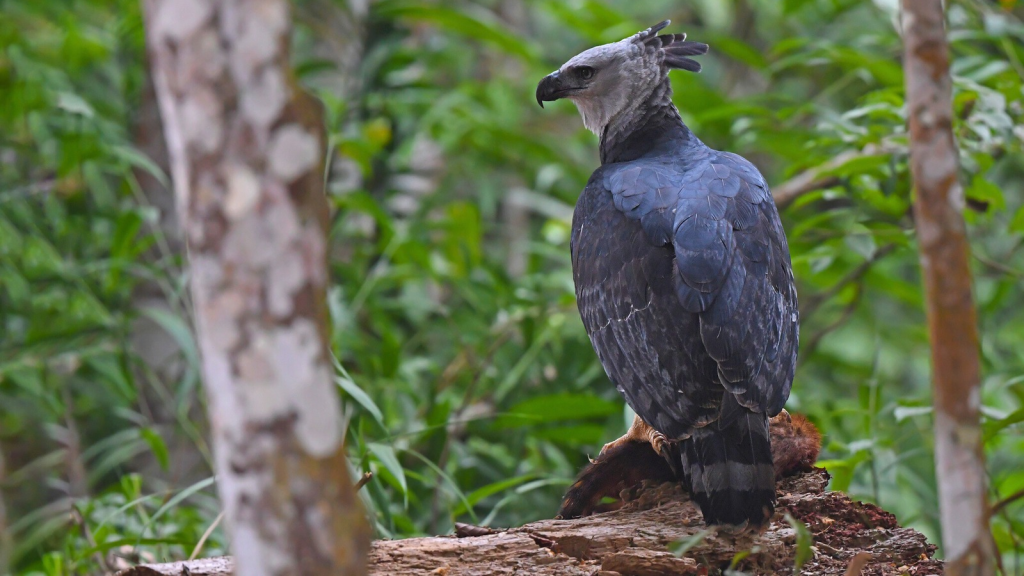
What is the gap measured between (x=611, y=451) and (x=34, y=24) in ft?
21.4

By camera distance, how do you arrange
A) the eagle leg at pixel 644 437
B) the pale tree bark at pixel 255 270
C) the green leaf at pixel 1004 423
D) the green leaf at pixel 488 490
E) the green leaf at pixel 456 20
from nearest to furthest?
the pale tree bark at pixel 255 270, the green leaf at pixel 1004 423, the eagle leg at pixel 644 437, the green leaf at pixel 488 490, the green leaf at pixel 456 20

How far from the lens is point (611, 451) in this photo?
306 cm

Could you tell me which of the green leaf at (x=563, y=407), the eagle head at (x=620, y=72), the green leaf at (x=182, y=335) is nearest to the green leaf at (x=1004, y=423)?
the green leaf at (x=563, y=407)

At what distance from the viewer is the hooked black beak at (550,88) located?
3893 millimetres

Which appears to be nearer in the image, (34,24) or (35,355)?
(35,355)

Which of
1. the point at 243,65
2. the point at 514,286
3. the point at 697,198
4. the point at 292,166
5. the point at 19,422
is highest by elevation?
the point at 243,65

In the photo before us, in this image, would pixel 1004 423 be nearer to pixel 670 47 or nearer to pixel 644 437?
pixel 644 437

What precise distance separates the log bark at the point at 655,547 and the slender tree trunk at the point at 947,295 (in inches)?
30.5

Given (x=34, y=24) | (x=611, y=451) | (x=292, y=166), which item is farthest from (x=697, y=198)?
(x=34, y=24)

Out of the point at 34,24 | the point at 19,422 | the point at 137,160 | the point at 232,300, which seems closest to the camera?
the point at 232,300

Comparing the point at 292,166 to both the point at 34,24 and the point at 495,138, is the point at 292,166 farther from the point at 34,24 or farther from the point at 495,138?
the point at 34,24

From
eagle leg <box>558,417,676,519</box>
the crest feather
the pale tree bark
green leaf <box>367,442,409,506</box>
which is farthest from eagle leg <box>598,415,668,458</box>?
the pale tree bark

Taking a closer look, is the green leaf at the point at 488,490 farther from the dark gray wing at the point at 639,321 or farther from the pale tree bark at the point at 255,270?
the pale tree bark at the point at 255,270

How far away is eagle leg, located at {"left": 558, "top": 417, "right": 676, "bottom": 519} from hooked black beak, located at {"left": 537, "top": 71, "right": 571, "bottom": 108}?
1.58 metres
